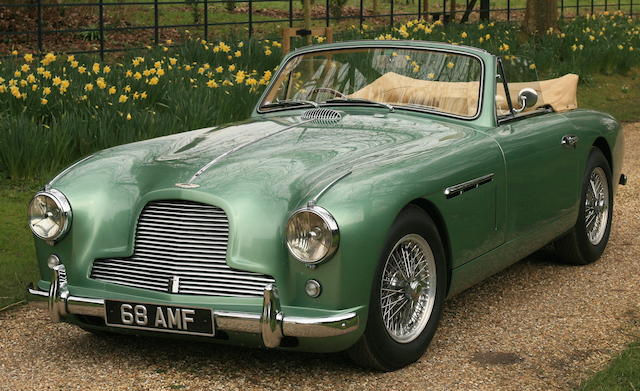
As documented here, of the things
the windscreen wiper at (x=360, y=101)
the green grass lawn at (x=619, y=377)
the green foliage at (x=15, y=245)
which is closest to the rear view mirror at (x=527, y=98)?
the windscreen wiper at (x=360, y=101)

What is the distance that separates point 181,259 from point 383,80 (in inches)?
77.1

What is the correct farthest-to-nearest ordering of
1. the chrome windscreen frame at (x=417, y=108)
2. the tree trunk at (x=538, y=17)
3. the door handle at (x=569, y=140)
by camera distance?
the tree trunk at (x=538, y=17), the door handle at (x=569, y=140), the chrome windscreen frame at (x=417, y=108)

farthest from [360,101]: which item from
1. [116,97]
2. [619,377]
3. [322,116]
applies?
[116,97]

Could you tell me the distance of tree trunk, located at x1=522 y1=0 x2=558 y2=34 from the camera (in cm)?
1666

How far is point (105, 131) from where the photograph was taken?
26.5ft

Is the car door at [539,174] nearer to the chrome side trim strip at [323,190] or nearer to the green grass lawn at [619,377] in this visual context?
the green grass lawn at [619,377]

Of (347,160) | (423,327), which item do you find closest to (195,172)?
(347,160)

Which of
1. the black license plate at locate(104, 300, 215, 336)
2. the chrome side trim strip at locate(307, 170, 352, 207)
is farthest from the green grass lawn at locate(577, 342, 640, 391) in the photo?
the black license plate at locate(104, 300, 215, 336)

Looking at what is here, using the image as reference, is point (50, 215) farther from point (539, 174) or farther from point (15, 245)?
point (539, 174)

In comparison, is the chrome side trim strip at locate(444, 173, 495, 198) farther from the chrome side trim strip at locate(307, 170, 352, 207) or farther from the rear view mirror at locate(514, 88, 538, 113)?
the rear view mirror at locate(514, 88, 538, 113)

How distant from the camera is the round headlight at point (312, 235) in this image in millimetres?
4215

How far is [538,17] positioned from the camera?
16.7m

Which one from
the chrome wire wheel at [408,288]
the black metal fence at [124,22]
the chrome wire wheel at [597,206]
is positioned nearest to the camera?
the chrome wire wheel at [408,288]

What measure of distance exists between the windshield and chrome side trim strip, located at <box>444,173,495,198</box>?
0.57 metres
